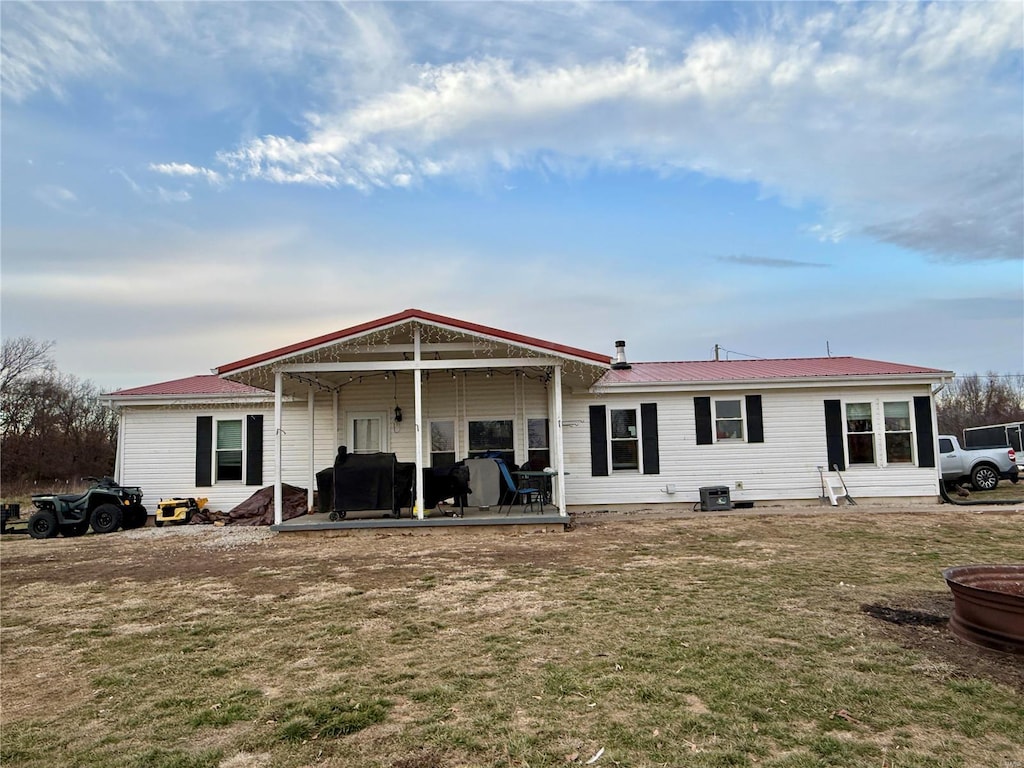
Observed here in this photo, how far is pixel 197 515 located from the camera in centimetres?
1292

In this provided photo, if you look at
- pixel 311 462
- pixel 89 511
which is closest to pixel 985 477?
pixel 311 462

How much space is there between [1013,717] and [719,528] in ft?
23.8

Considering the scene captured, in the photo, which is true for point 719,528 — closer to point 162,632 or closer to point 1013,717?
point 1013,717

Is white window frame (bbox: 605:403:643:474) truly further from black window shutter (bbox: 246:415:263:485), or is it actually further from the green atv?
the green atv

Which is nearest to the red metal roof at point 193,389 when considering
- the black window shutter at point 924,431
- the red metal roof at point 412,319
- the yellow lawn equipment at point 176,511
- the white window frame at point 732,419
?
the yellow lawn equipment at point 176,511

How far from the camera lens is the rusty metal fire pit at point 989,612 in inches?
150

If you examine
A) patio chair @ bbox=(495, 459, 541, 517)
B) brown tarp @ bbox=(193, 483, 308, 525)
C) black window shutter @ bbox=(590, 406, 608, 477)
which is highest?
black window shutter @ bbox=(590, 406, 608, 477)

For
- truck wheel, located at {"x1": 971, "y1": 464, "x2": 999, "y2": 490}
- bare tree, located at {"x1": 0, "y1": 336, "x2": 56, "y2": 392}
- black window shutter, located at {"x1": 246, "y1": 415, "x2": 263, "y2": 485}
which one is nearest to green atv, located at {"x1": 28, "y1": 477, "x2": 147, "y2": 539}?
black window shutter, located at {"x1": 246, "y1": 415, "x2": 263, "y2": 485}

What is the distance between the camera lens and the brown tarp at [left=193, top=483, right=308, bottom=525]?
12.4 metres

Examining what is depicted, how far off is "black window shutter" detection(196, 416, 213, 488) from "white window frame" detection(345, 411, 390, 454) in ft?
9.82

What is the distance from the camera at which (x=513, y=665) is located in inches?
156

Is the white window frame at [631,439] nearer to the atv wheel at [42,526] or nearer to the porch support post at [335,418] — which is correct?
the porch support post at [335,418]

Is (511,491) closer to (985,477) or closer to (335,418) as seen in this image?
(335,418)

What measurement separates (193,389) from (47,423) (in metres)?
24.1
